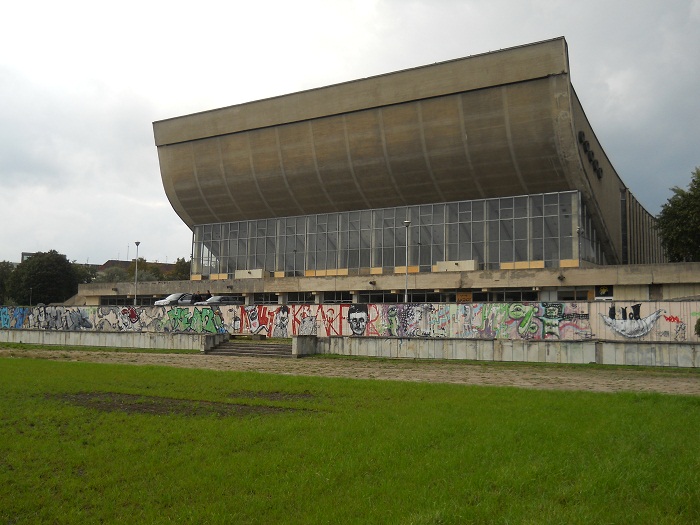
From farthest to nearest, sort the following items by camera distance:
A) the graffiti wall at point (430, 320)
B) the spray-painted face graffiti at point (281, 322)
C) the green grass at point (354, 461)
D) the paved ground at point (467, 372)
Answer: the spray-painted face graffiti at point (281, 322), the graffiti wall at point (430, 320), the paved ground at point (467, 372), the green grass at point (354, 461)

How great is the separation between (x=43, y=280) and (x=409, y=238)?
2159 inches

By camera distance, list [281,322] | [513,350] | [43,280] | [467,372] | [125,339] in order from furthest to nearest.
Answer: [43,280], [281,322], [125,339], [513,350], [467,372]

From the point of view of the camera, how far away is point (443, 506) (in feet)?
20.7

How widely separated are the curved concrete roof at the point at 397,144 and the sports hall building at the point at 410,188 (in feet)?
0.41

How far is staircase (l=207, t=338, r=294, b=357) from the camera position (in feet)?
108

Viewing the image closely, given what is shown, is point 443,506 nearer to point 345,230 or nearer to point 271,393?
point 271,393

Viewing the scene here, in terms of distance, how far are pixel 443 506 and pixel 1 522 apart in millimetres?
4370

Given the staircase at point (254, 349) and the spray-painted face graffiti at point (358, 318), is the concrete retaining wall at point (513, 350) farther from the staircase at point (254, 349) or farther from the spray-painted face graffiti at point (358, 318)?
the spray-painted face graffiti at point (358, 318)

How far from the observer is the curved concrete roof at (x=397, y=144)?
167ft

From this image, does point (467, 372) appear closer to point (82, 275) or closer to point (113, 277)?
point (82, 275)

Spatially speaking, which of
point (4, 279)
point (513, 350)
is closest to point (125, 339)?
point (513, 350)

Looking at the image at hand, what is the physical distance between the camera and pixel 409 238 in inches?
2372

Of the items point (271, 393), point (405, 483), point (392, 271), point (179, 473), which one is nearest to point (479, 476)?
point (405, 483)

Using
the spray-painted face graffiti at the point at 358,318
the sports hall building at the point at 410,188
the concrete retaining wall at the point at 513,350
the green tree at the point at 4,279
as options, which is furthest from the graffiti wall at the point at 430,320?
the green tree at the point at 4,279
